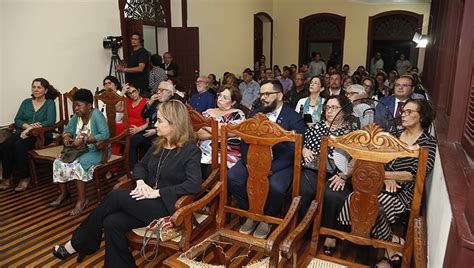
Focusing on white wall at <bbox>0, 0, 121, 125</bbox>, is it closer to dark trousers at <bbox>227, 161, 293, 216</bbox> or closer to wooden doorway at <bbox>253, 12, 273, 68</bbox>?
dark trousers at <bbox>227, 161, 293, 216</bbox>

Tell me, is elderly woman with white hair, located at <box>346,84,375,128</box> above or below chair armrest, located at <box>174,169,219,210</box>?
above

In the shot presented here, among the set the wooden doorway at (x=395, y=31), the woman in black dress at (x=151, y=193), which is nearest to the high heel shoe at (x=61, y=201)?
the woman in black dress at (x=151, y=193)

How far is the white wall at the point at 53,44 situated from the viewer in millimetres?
4406

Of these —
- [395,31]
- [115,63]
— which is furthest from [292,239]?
[395,31]

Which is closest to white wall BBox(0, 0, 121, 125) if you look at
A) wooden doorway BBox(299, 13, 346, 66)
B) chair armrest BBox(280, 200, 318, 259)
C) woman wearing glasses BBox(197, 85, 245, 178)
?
woman wearing glasses BBox(197, 85, 245, 178)

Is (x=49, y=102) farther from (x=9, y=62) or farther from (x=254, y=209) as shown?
(x=254, y=209)

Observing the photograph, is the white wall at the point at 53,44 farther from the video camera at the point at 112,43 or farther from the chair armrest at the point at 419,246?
the chair armrest at the point at 419,246

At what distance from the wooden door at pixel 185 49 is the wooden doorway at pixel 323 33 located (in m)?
5.41

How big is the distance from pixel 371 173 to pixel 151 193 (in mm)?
1138

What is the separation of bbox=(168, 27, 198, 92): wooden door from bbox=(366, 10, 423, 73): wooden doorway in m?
6.13

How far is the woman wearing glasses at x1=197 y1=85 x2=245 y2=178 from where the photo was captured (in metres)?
2.83

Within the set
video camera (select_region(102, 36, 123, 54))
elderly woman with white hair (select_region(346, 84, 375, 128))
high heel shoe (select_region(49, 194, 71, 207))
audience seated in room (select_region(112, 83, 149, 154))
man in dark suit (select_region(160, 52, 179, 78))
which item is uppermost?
video camera (select_region(102, 36, 123, 54))

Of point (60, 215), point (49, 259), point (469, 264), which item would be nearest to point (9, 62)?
point (60, 215)

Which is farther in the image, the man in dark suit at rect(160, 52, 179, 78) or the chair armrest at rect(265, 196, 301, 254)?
the man in dark suit at rect(160, 52, 179, 78)
